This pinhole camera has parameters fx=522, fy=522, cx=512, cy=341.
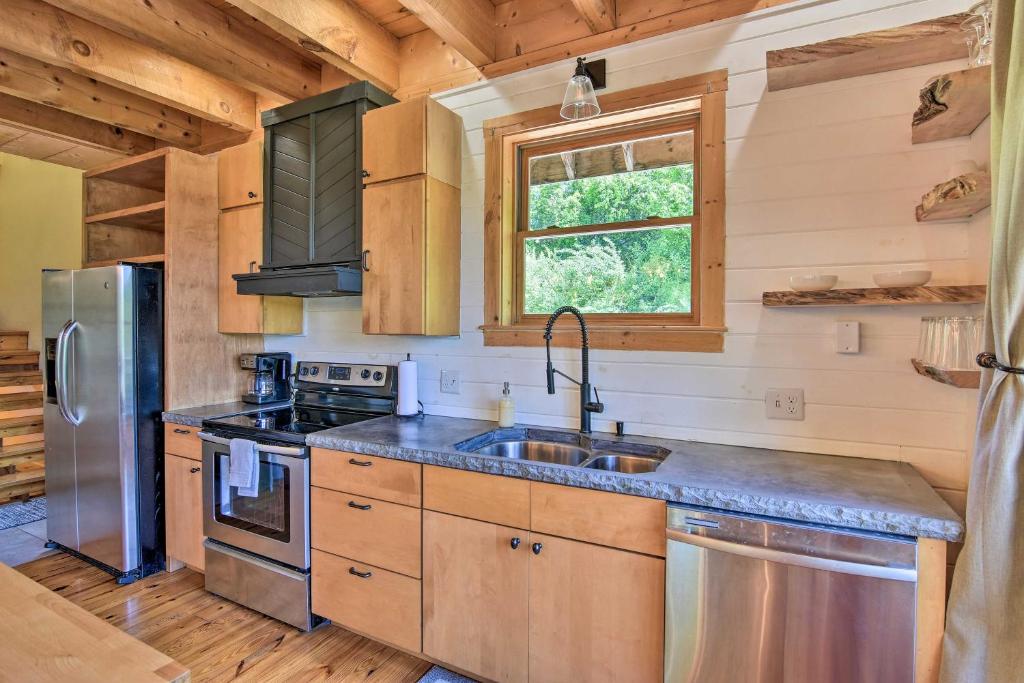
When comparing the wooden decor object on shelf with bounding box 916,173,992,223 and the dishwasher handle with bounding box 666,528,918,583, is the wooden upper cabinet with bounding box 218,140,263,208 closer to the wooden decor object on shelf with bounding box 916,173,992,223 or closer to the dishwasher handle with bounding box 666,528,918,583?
the dishwasher handle with bounding box 666,528,918,583

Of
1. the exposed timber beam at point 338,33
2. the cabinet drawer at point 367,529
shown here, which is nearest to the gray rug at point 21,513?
the cabinet drawer at point 367,529

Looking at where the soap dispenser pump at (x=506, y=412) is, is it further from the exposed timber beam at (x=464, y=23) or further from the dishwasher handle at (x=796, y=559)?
the exposed timber beam at (x=464, y=23)

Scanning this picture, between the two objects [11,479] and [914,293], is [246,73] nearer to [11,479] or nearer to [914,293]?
[914,293]

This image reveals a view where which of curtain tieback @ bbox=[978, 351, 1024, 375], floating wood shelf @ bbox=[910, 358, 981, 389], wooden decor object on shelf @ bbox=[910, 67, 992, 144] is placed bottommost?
floating wood shelf @ bbox=[910, 358, 981, 389]

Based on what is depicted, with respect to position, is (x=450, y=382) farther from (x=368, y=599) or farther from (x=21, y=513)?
(x=21, y=513)

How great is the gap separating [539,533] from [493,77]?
2.07 m

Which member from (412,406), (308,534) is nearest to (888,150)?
(412,406)

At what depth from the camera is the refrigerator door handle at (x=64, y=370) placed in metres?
2.85

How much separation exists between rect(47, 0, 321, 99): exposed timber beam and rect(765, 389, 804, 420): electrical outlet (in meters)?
2.91

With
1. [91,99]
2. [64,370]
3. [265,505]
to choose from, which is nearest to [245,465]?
[265,505]

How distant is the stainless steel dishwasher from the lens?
4.21 feet

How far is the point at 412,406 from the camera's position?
2613mm

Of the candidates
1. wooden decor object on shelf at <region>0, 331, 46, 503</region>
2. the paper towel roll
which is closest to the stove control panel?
the paper towel roll

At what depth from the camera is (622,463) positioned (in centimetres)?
201
